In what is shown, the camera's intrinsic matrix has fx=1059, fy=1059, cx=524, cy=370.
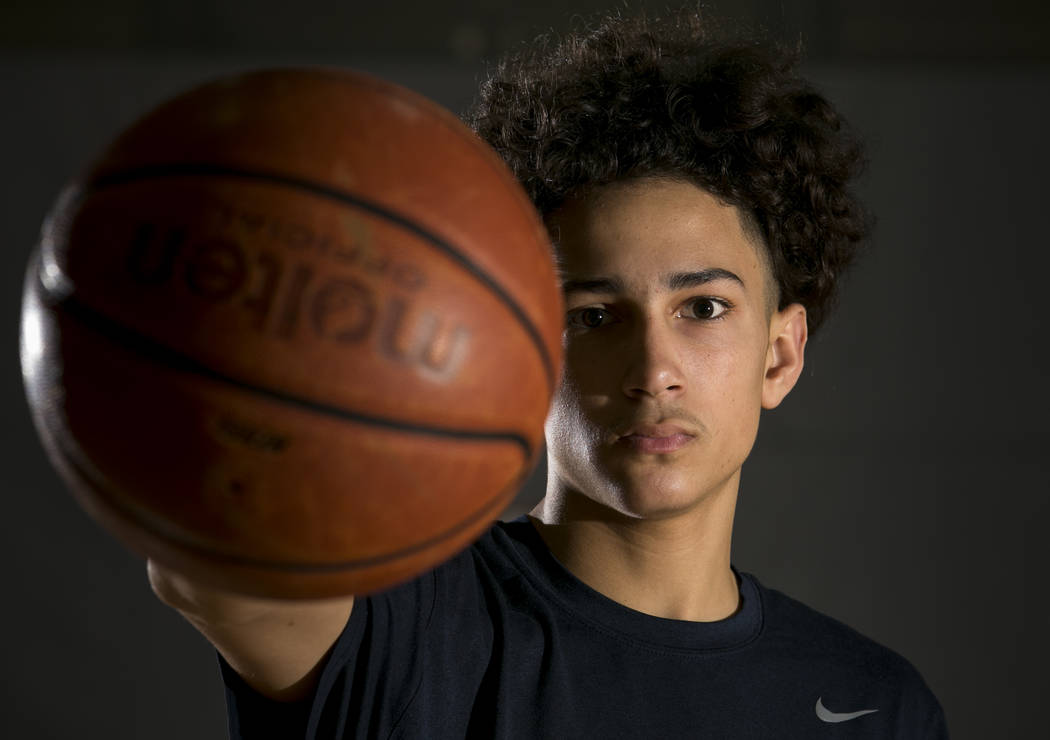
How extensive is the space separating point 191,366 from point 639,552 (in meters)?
0.58

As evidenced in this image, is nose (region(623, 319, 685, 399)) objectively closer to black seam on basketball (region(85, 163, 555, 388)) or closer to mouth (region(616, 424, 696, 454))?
mouth (region(616, 424, 696, 454))

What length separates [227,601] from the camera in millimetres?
652

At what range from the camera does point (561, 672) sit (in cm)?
92

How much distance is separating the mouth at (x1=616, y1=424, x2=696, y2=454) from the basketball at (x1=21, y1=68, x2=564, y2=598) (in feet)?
1.04

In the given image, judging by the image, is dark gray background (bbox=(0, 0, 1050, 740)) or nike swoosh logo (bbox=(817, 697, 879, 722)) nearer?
nike swoosh logo (bbox=(817, 697, 879, 722))

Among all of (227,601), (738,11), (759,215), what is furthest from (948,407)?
(227,601)

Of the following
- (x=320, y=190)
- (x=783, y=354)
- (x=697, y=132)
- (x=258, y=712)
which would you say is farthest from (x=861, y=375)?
(x=320, y=190)

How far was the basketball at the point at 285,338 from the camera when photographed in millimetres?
527

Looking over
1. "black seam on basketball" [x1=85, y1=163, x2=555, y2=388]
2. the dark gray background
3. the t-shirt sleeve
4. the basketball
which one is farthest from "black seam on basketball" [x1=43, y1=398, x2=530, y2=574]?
the dark gray background

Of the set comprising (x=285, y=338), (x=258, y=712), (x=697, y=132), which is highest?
(x=697, y=132)

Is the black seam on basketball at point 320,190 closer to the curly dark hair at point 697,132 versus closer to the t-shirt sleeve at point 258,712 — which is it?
the t-shirt sleeve at point 258,712

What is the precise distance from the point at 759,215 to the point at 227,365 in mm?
709

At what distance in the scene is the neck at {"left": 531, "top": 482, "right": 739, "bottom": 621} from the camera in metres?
1.00

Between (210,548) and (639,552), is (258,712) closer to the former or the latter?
(210,548)
